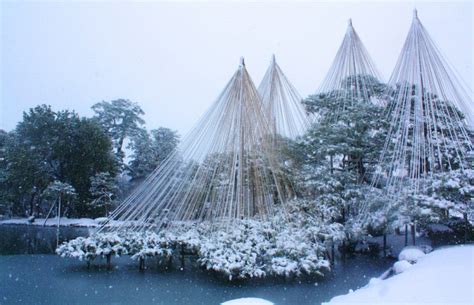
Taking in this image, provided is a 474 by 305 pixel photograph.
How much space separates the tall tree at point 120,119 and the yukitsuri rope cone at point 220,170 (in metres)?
5.64

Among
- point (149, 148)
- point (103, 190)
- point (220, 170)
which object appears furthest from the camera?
point (149, 148)

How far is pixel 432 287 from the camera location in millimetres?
2146

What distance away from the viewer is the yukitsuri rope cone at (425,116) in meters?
3.81

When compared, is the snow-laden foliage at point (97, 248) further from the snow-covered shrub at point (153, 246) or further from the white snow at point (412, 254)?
the white snow at point (412, 254)

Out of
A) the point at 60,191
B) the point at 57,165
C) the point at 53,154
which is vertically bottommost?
the point at 60,191

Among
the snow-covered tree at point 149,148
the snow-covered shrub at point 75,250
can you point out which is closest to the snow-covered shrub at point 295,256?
the snow-covered shrub at point 75,250

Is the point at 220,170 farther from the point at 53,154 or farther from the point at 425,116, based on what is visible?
the point at 53,154

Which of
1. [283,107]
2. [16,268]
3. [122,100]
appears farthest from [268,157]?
[122,100]

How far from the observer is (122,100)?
9898mm

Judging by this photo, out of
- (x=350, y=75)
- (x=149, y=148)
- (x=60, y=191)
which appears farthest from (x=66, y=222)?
(x=350, y=75)

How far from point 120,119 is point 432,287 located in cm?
932

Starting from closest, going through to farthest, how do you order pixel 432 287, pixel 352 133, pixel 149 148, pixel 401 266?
pixel 432 287, pixel 401 266, pixel 352 133, pixel 149 148

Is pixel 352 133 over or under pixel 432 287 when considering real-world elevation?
over

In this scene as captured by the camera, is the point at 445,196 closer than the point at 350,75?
Yes
